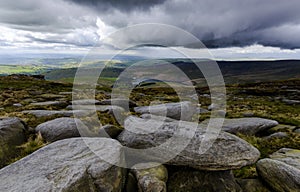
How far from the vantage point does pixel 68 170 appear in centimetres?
830

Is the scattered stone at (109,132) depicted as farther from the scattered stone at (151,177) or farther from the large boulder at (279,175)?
the large boulder at (279,175)

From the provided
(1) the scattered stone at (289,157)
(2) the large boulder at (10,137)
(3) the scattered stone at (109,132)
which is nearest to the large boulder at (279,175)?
(1) the scattered stone at (289,157)

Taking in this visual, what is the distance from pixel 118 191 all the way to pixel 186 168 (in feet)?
11.1

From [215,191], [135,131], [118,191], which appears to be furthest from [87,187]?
[215,191]

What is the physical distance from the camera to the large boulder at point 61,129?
1242 centimetres

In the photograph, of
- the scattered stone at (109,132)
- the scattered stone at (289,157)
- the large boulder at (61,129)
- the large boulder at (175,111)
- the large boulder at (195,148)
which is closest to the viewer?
the large boulder at (195,148)

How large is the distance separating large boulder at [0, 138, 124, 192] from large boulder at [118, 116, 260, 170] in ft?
5.28

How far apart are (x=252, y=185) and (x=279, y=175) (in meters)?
1.37

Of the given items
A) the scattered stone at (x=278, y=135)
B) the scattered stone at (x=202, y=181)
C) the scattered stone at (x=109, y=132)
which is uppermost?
the scattered stone at (x=109, y=132)

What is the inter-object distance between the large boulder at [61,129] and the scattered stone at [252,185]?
8286 mm

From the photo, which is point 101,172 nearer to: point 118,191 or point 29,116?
point 118,191

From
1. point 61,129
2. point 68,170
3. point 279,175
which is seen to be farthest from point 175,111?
point 68,170

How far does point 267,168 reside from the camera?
35.2 feet

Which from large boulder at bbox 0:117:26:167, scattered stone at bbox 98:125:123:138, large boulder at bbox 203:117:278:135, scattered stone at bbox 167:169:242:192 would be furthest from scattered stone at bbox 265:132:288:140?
large boulder at bbox 0:117:26:167
